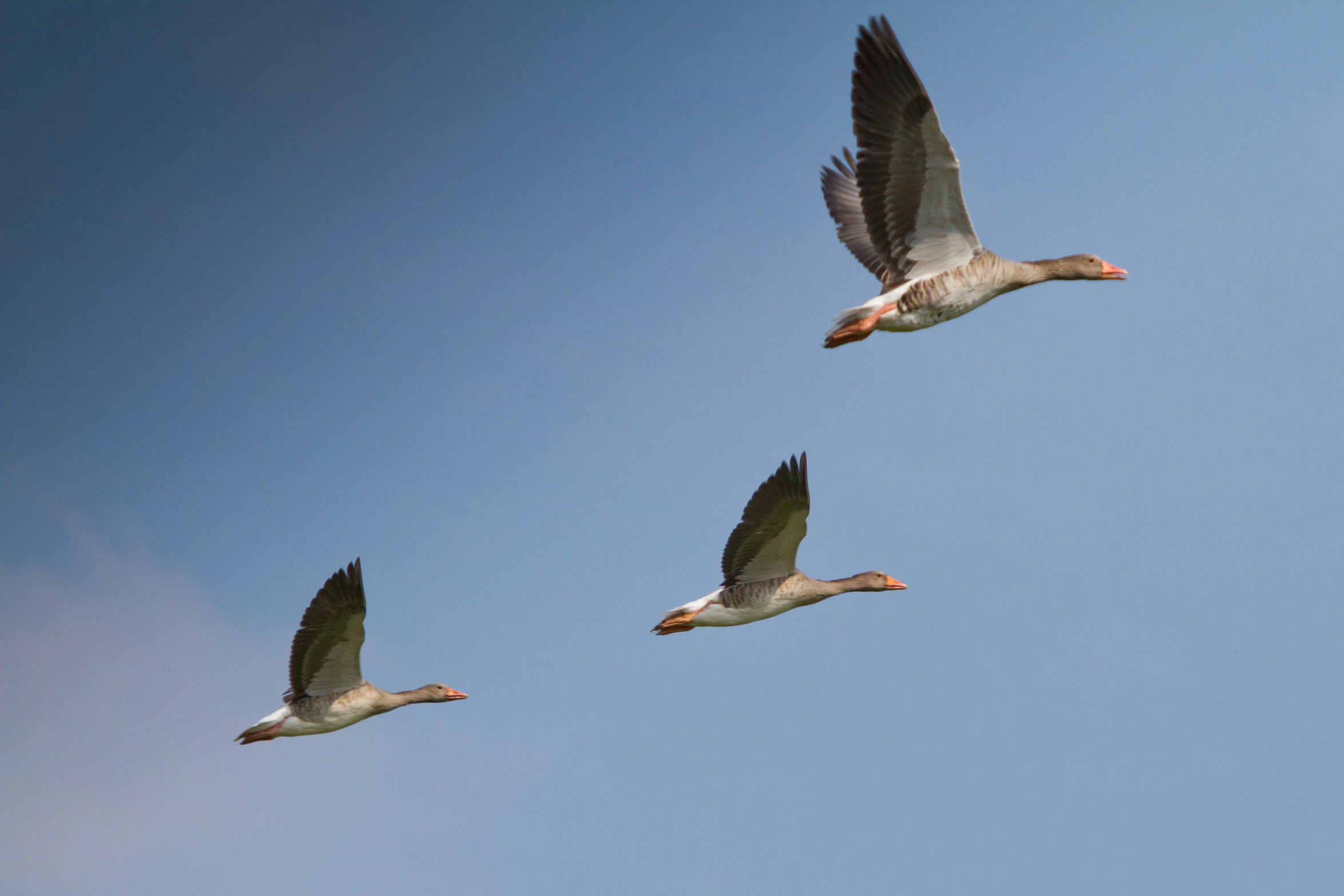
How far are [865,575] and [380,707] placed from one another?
7.90m

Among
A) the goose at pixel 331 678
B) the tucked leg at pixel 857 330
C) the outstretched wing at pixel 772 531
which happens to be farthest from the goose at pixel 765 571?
the goose at pixel 331 678

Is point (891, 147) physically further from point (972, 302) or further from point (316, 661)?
point (316, 661)

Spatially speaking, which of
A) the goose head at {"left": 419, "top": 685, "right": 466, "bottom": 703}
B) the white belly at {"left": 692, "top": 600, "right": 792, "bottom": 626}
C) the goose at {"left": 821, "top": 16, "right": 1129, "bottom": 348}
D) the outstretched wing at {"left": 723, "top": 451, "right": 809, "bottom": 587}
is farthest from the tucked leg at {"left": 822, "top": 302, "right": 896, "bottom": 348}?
the goose head at {"left": 419, "top": 685, "right": 466, "bottom": 703}

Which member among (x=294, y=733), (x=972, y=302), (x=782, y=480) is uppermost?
(x=972, y=302)

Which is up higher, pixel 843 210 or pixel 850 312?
pixel 843 210

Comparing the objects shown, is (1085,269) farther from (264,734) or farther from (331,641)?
(264,734)

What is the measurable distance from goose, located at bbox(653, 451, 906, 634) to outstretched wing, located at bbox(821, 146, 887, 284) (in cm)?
415

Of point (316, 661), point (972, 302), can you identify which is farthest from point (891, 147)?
point (316, 661)

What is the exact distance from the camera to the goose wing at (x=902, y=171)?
17062mm

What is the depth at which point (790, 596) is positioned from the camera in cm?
2127

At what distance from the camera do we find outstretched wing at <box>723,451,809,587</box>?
1997 cm

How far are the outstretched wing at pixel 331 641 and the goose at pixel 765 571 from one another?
4451 mm

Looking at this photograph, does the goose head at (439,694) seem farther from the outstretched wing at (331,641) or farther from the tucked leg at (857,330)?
the tucked leg at (857,330)

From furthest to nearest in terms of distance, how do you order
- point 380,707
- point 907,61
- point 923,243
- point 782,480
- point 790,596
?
1. point 380,707
2. point 790,596
3. point 782,480
4. point 923,243
5. point 907,61
